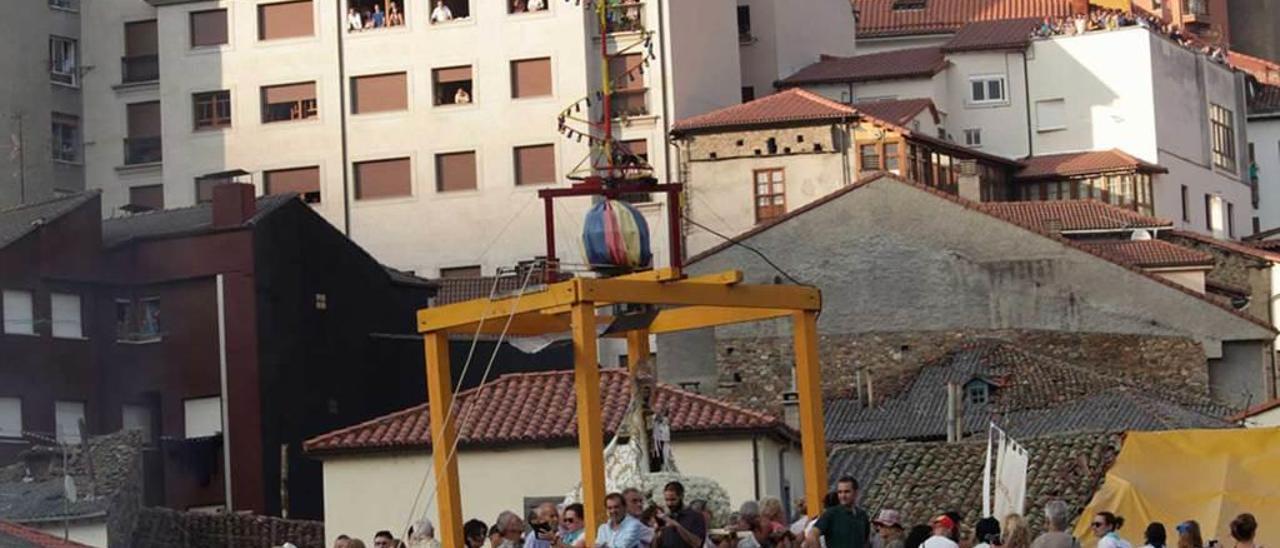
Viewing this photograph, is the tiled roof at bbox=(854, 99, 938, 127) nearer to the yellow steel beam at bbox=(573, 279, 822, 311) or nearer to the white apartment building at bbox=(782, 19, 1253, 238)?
the white apartment building at bbox=(782, 19, 1253, 238)

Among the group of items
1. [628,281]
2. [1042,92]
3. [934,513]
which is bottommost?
[934,513]

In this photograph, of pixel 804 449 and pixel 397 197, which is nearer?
pixel 804 449

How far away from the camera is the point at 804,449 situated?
26.1m

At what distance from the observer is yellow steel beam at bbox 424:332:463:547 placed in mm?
25375

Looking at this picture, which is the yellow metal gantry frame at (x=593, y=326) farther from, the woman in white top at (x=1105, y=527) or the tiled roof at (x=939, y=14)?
the tiled roof at (x=939, y=14)

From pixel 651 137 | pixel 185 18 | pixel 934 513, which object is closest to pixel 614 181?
pixel 934 513

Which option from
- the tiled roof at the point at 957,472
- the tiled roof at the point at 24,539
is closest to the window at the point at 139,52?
the tiled roof at the point at 957,472

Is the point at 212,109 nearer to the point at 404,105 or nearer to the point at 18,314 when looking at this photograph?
the point at 404,105

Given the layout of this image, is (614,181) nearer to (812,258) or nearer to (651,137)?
(812,258)

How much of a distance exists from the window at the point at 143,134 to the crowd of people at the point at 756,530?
6383cm

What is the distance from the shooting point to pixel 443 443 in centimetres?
2552

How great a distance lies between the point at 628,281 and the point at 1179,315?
147 ft

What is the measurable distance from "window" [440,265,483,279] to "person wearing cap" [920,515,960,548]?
56883mm

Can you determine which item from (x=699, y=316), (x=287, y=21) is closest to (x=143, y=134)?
(x=287, y=21)
